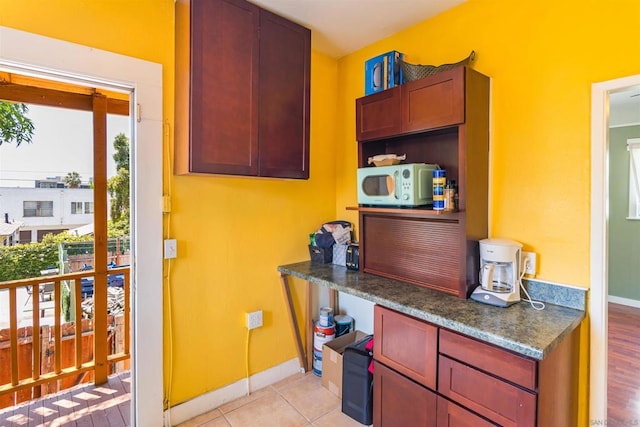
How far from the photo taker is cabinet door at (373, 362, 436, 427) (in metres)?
1.53

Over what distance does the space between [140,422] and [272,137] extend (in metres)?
1.79

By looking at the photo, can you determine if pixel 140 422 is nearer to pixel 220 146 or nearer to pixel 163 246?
pixel 163 246

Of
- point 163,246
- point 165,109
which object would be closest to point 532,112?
point 165,109

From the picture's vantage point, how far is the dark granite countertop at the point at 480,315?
1224 mm

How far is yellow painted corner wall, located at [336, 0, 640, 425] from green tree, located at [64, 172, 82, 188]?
9.14 ft

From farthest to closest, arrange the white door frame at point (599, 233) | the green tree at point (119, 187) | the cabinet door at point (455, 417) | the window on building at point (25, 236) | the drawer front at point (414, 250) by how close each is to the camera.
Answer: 1. the green tree at point (119, 187)
2. the window on building at point (25, 236)
3. the drawer front at point (414, 250)
4. the white door frame at point (599, 233)
5. the cabinet door at point (455, 417)

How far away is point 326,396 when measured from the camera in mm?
2234

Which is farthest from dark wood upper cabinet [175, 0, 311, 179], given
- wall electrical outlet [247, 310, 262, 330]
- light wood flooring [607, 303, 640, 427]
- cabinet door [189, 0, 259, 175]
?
light wood flooring [607, 303, 640, 427]

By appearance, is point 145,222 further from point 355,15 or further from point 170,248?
point 355,15

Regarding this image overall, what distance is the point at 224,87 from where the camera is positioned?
179 centimetres

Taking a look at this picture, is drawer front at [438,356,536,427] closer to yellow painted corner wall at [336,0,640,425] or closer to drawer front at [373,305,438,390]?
drawer front at [373,305,438,390]

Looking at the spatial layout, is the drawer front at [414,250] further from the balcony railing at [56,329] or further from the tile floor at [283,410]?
the balcony railing at [56,329]

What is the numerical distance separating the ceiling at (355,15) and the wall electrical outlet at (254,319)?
6.45 feet

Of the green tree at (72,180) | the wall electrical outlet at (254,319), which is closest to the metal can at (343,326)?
the wall electrical outlet at (254,319)
